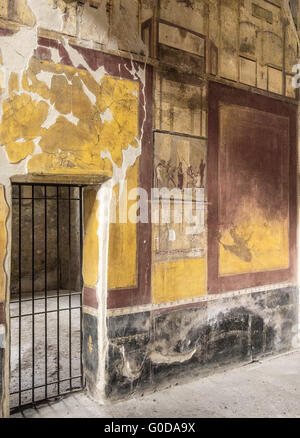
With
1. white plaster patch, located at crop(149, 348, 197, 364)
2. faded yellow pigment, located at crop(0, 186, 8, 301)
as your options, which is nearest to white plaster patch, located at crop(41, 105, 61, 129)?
faded yellow pigment, located at crop(0, 186, 8, 301)

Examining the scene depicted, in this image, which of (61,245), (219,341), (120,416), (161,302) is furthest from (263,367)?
(61,245)

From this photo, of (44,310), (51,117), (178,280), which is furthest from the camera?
(44,310)

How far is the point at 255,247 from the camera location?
4984 millimetres

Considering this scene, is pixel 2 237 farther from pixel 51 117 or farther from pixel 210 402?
pixel 210 402

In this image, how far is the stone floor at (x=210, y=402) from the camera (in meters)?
3.55

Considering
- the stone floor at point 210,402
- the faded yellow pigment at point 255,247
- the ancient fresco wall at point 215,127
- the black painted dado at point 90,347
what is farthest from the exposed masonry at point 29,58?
the faded yellow pigment at point 255,247

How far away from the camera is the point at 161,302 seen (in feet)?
13.4

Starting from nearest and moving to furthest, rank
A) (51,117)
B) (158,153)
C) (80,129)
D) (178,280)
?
(51,117) < (80,129) < (158,153) < (178,280)

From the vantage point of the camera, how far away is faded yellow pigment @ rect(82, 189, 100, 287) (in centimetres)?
377

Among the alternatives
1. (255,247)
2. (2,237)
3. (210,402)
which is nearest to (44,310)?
(255,247)

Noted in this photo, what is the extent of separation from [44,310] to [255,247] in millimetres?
4276

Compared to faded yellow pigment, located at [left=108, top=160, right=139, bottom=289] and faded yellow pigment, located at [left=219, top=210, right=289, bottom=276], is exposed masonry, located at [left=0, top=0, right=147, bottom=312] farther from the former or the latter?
faded yellow pigment, located at [left=219, top=210, right=289, bottom=276]

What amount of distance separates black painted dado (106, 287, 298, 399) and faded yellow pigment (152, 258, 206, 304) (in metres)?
0.16

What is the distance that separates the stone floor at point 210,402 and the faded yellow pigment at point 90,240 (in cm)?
112
